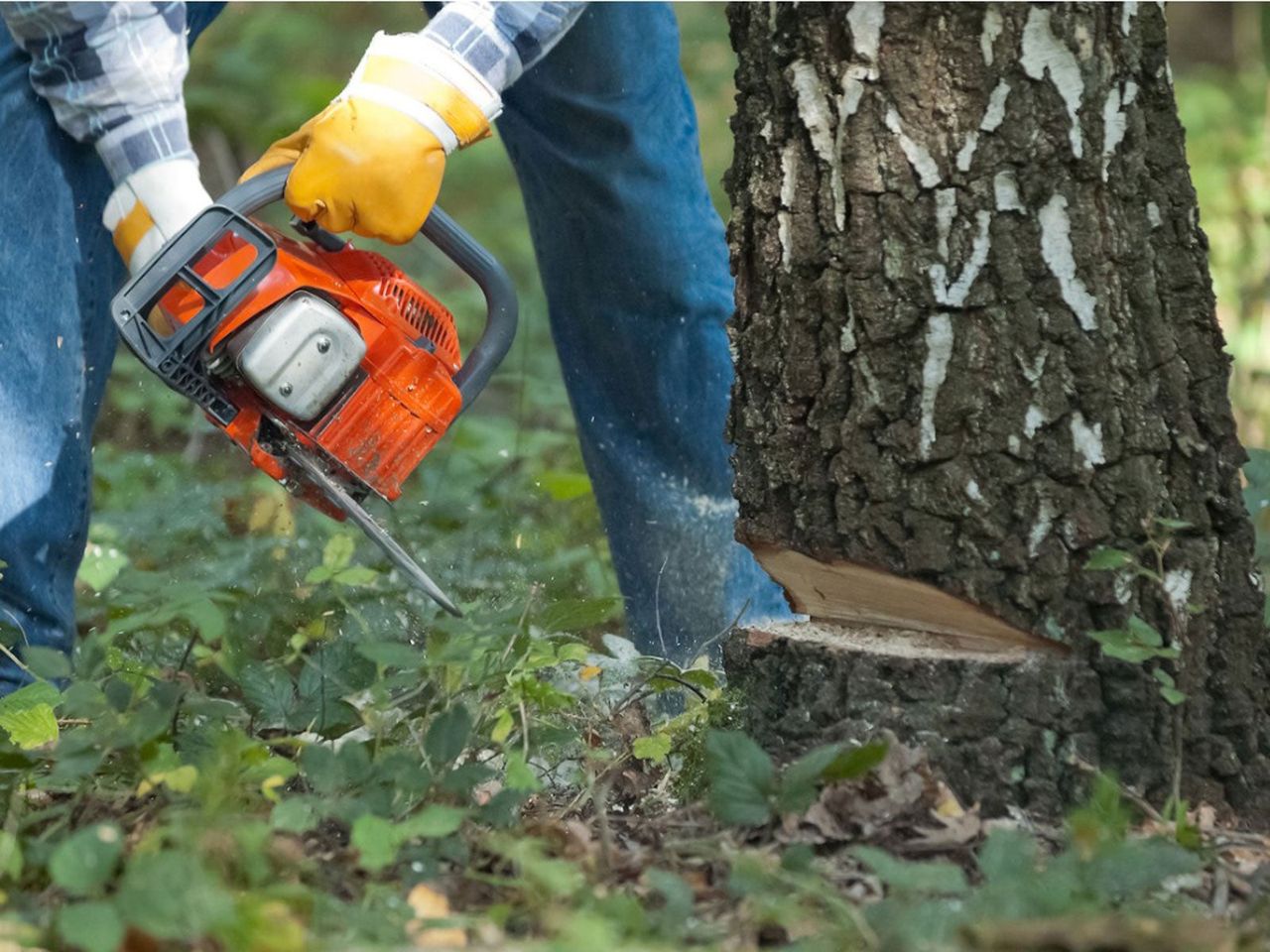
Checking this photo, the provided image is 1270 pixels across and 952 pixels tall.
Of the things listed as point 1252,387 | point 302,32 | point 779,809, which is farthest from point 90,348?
point 302,32

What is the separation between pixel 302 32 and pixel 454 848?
6351 mm

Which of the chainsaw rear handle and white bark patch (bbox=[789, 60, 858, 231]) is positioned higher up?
white bark patch (bbox=[789, 60, 858, 231])

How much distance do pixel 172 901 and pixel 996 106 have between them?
1276mm

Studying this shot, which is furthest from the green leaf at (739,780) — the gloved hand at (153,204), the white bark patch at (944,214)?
the gloved hand at (153,204)

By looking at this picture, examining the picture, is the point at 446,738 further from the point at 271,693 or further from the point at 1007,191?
the point at 1007,191

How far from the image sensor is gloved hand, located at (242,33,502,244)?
2.22 meters

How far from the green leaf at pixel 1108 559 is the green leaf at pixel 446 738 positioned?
759 millimetres

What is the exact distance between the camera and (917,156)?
1720 millimetres

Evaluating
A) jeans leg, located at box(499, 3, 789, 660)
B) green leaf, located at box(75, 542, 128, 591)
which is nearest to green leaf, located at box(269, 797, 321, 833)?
jeans leg, located at box(499, 3, 789, 660)

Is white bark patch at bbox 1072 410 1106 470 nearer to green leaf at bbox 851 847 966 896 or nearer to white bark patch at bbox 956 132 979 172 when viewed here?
white bark patch at bbox 956 132 979 172

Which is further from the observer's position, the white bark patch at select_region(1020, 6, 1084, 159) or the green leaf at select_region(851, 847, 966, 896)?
the white bark patch at select_region(1020, 6, 1084, 159)

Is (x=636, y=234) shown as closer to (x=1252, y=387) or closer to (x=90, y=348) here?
(x=90, y=348)

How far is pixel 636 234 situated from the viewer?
280 cm

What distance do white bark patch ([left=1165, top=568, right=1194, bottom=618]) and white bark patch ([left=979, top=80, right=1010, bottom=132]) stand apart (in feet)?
1.95
